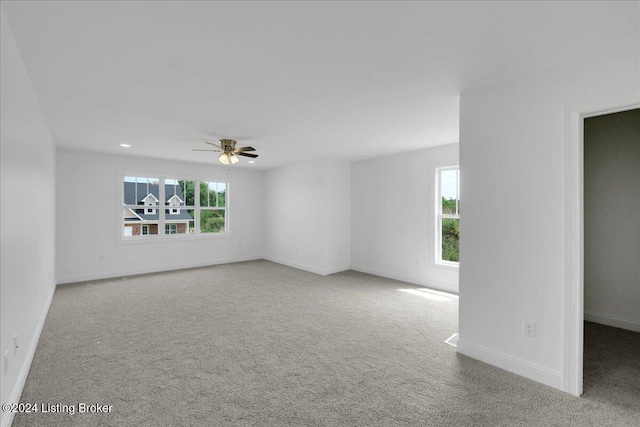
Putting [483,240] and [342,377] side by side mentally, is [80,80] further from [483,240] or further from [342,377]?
[483,240]

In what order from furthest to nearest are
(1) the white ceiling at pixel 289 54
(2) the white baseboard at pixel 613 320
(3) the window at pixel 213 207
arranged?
(3) the window at pixel 213 207
(2) the white baseboard at pixel 613 320
(1) the white ceiling at pixel 289 54

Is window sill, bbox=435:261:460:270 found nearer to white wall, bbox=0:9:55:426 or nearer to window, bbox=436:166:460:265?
window, bbox=436:166:460:265

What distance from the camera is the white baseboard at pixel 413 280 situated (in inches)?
187

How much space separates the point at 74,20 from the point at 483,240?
3.22 meters

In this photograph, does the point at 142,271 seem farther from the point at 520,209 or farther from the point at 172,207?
the point at 520,209

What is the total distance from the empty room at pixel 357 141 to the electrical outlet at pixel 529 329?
14mm

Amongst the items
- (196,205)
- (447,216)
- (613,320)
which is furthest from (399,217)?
(196,205)

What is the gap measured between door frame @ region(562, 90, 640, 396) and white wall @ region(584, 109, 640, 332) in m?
1.91

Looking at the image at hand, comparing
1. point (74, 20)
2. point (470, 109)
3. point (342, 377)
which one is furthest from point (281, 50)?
point (342, 377)

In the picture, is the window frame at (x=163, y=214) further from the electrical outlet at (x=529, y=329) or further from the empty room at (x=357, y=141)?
the electrical outlet at (x=529, y=329)

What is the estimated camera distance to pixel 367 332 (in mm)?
3156

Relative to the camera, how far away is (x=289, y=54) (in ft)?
6.56

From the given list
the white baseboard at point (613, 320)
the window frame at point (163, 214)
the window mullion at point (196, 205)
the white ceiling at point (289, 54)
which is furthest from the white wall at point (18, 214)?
the white baseboard at point (613, 320)

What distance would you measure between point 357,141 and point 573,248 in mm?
3028
